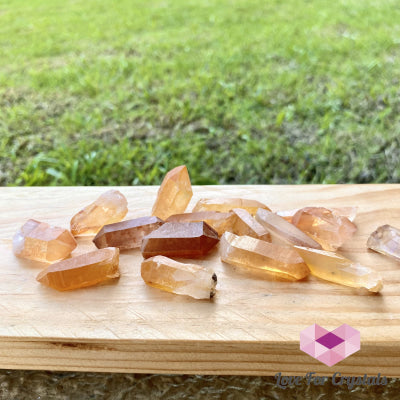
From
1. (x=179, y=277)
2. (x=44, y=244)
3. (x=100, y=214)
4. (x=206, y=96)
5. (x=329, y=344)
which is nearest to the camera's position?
(x=329, y=344)

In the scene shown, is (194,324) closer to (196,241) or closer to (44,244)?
(196,241)

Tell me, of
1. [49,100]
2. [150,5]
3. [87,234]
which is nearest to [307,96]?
[49,100]

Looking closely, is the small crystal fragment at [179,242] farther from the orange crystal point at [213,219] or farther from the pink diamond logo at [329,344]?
the pink diamond logo at [329,344]

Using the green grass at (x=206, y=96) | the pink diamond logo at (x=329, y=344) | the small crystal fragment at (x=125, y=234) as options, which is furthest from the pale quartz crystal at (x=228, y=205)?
the green grass at (x=206, y=96)

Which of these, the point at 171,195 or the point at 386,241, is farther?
the point at 171,195

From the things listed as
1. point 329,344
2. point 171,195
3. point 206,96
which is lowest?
point 329,344

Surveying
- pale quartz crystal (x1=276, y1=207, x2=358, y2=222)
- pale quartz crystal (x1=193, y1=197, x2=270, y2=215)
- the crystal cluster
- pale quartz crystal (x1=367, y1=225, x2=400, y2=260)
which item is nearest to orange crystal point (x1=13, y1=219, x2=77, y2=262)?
the crystal cluster

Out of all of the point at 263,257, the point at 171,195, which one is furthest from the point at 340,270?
the point at 171,195
